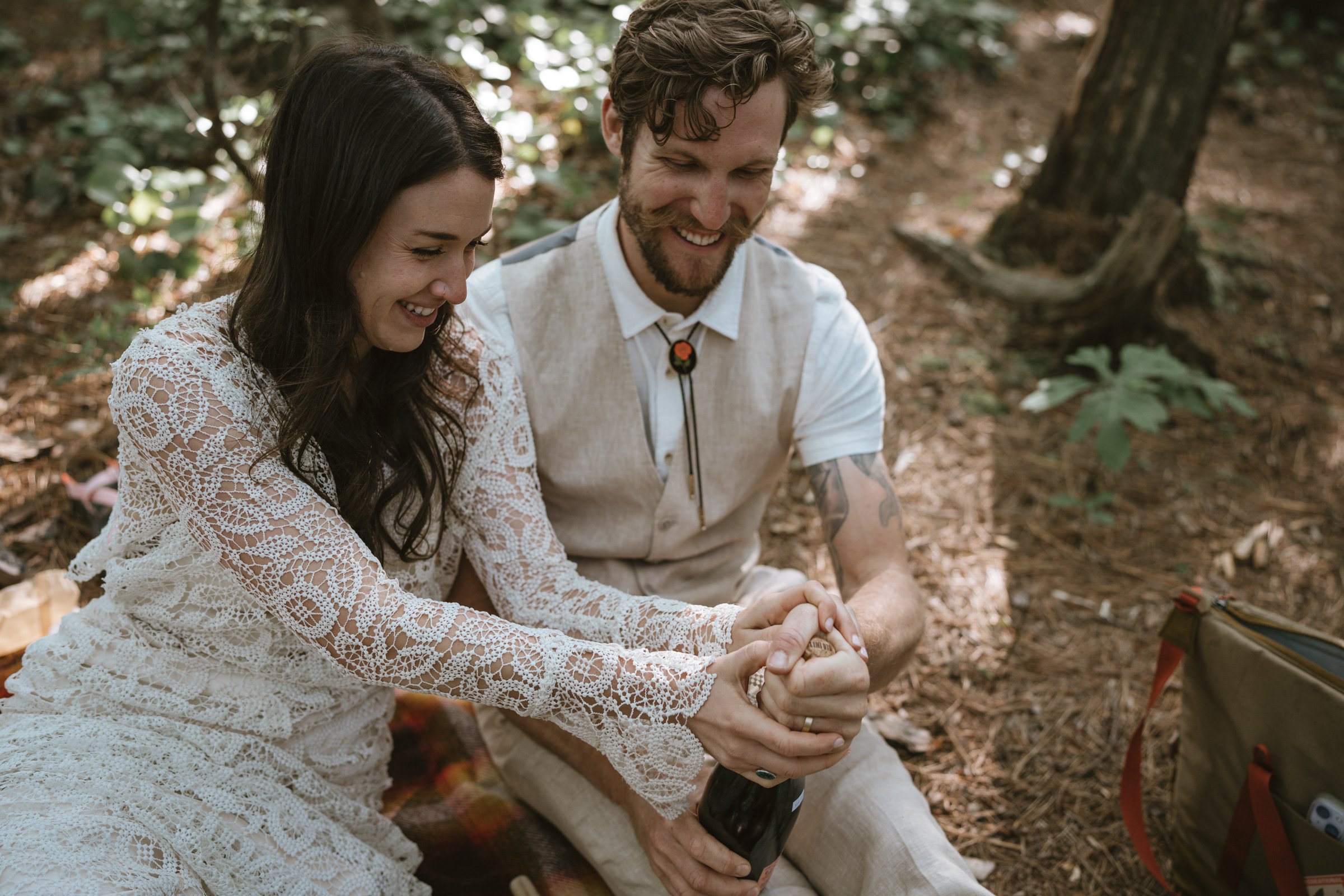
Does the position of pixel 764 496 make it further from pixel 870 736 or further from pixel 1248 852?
pixel 1248 852

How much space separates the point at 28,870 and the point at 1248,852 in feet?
8.31

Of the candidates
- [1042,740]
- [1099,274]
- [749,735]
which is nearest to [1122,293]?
[1099,274]

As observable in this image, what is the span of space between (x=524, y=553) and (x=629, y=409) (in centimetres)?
44

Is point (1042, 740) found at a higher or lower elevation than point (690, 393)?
lower

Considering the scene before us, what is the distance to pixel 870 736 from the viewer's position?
2232mm

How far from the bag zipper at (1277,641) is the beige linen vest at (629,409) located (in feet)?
3.81

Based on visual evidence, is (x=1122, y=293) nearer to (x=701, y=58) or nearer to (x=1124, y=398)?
(x=1124, y=398)

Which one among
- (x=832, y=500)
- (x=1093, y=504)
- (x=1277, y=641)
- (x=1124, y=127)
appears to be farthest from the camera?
(x=1124, y=127)

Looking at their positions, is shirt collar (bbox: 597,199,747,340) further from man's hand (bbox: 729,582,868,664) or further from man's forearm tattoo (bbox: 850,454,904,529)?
man's hand (bbox: 729,582,868,664)

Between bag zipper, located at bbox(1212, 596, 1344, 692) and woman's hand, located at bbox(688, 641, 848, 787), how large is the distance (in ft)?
3.63

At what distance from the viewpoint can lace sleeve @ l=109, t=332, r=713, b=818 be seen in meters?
1.62

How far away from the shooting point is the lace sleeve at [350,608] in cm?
162

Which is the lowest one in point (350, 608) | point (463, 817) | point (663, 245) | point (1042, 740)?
point (1042, 740)

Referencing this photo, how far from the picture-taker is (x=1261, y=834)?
208 cm
